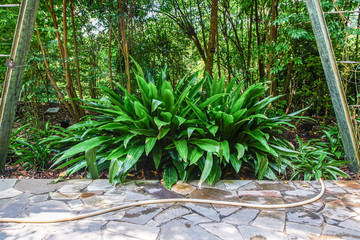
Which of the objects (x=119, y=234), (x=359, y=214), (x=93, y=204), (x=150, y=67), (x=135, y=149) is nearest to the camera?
(x=119, y=234)

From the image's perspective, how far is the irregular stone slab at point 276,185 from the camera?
1.91 meters

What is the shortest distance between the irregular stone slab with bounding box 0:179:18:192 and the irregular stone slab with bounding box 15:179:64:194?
41 millimetres

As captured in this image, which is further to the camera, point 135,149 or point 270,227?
point 135,149

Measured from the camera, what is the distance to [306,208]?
161 cm

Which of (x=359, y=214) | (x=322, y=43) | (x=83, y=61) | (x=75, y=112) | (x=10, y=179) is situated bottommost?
(x=359, y=214)

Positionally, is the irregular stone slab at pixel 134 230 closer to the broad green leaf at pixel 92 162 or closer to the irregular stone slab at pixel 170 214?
the irregular stone slab at pixel 170 214

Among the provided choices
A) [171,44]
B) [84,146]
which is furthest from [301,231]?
[171,44]

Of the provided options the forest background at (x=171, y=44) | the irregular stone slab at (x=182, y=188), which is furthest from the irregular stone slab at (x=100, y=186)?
the forest background at (x=171, y=44)

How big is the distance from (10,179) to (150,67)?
2.55 m

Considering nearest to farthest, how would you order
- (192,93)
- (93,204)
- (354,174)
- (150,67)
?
(93,204) < (354,174) < (192,93) < (150,67)

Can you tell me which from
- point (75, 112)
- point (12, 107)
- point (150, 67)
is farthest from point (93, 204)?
point (150, 67)

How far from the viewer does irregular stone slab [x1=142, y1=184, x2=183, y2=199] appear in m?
1.78

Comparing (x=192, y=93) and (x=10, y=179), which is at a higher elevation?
(x=192, y=93)

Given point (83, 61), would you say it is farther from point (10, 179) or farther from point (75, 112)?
point (10, 179)
